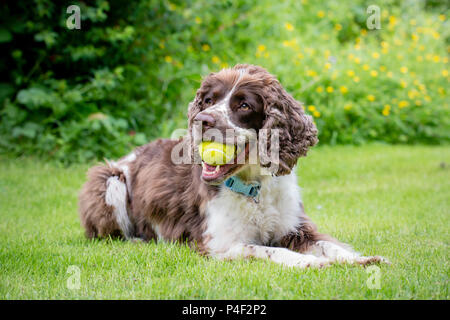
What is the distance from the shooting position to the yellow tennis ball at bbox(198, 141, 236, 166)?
3.75 meters

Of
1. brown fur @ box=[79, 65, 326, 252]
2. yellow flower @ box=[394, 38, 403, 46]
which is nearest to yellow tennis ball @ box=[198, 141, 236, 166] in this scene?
brown fur @ box=[79, 65, 326, 252]

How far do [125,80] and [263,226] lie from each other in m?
5.25

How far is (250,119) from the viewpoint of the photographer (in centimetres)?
391

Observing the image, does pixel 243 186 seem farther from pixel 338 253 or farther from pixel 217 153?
pixel 338 253

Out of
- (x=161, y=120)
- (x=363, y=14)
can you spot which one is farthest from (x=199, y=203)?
(x=363, y=14)

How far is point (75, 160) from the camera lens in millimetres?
7789

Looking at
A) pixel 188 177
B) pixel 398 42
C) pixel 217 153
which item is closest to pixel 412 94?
pixel 398 42

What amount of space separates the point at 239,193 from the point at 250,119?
58 cm

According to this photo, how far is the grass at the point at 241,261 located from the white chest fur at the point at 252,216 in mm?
268

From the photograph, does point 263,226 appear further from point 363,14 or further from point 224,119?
point 363,14

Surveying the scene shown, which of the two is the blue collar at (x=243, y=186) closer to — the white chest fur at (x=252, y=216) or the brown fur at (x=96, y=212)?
the white chest fur at (x=252, y=216)

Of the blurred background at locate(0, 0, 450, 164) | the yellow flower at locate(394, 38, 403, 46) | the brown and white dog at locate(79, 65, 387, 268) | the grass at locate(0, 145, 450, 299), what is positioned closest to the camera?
the grass at locate(0, 145, 450, 299)

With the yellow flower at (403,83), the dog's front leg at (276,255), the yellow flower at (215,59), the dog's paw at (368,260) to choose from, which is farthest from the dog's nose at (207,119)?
the yellow flower at (403,83)

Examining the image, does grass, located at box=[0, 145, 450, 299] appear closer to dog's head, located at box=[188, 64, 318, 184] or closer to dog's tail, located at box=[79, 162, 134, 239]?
dog's tail, located at box=[79, 162, 134, 239]
